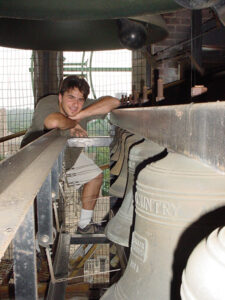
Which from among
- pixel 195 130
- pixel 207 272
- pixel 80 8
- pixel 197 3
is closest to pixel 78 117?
pixel 80 8

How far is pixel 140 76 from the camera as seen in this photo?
13.4 feet

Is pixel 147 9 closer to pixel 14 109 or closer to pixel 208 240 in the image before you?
pixel 208 240

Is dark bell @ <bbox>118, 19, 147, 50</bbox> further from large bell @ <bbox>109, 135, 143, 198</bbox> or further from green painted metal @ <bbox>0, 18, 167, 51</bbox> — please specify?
large bell @ <bbox>109, 135, 143, 198</bbox>

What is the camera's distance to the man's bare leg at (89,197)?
101 inches

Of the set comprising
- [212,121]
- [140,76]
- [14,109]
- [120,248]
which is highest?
[140,76]

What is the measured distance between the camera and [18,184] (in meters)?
0.52

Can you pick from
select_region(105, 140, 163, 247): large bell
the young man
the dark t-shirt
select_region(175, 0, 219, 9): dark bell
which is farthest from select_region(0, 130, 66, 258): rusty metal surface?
the dark t-shirt

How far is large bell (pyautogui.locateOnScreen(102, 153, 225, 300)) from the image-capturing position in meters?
0.57

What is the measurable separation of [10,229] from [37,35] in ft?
4.70

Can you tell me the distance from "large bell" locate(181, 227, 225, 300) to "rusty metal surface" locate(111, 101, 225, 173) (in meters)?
0.10

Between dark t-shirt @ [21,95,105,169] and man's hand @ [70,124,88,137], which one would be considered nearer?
man's hand @ [70,124,88,137]

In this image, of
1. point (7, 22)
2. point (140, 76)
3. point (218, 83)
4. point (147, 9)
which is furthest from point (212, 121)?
point (140, 76)

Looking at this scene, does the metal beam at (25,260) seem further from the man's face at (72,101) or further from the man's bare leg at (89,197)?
the man's bare leg at (89,197)

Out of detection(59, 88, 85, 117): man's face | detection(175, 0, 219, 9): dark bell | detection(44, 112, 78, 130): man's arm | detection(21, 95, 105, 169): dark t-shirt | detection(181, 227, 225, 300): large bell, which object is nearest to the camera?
detection(181, 227, 225, 300): large bell
